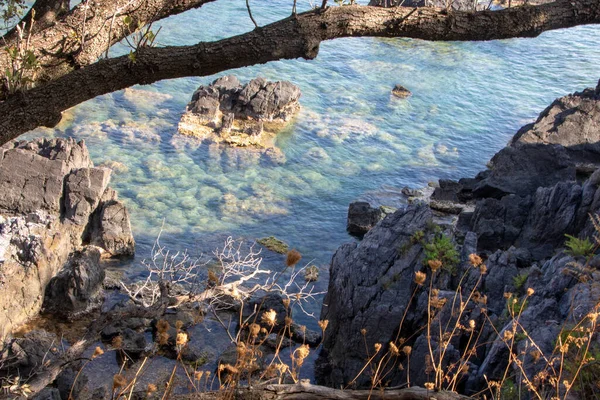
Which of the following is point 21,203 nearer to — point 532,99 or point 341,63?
point 341,63

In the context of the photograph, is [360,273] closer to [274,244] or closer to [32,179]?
[274,244]

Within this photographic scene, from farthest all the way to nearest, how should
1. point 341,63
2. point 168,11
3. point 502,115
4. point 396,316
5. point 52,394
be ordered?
point 341,63 < point 502,115 < point 396,316 < point 52,394 < point 168,11

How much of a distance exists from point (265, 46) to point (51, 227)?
12138 millimetres

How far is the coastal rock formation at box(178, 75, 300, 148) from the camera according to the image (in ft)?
84.8

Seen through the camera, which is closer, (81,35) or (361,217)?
(81,35)

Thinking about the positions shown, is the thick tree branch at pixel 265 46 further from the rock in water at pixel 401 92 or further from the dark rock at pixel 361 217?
the rock in water at pixel 401 92

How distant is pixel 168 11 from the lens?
6461mm

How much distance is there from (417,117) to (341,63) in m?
6.04

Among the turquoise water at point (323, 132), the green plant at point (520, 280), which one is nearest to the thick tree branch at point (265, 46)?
the green plant at point (520, 280)

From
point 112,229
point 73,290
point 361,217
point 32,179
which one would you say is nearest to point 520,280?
point 73,290

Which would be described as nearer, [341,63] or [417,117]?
[417,117]

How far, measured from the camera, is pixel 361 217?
21.5 metres

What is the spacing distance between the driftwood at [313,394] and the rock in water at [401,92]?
27.6 metres

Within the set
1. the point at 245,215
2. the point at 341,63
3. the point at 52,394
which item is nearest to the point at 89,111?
the point at 245,215
